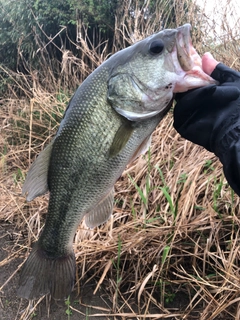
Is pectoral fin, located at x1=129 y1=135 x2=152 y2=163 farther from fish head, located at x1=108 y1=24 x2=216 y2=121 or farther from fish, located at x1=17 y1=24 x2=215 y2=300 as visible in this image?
fish head, located at x1=108 y1=24 x2=216 y2=121

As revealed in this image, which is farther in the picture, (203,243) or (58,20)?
(58,20)

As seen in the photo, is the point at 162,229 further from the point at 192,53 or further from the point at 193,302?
the point at 192,53

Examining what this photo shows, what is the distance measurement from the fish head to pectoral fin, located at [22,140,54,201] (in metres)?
0.38

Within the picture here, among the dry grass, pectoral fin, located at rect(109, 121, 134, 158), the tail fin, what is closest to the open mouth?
pectoral fin, located at rect(109, 121, 134, 158)

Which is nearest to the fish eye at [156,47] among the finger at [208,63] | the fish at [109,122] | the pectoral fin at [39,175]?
the fish at [109,122]

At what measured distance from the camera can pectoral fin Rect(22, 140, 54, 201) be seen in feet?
5.68

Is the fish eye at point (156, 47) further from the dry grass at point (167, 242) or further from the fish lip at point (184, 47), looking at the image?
the dry grass at point (167, 242)

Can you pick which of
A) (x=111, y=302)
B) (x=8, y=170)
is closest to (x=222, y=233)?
(x=111, y=302)

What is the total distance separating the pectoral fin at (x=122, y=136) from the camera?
1563 millimetres

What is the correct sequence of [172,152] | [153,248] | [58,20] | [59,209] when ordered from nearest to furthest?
[59,209], [153,248], [172,152], [58,20]

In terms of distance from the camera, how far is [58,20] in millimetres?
7516

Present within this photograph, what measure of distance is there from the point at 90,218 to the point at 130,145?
1.39ft

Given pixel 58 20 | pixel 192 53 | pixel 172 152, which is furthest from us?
pixel 58 20

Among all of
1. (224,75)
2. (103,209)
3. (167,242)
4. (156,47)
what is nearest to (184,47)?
(156,47)
